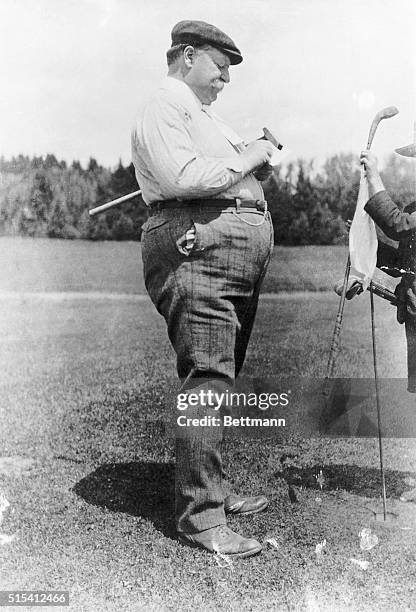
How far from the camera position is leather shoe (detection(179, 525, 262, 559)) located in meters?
2.68

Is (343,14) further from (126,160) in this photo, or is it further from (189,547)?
(189,547)

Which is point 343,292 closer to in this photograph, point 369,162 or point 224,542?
point 369,162

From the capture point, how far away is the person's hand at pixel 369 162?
2.93 m

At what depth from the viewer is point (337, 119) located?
3.17 metres

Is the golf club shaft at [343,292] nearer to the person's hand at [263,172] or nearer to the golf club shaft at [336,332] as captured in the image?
the golf club shaft at [336,332]

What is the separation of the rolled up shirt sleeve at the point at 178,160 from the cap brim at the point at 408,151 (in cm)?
A: 92

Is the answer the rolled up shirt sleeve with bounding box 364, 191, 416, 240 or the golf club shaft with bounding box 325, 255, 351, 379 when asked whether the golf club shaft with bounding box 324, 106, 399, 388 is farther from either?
the rolled up shirt sleeve with bounding box 364, 191, 416, 240

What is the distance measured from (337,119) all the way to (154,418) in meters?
1.79

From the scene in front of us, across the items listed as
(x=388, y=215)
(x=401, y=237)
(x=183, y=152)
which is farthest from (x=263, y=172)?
(x=401, y=237)

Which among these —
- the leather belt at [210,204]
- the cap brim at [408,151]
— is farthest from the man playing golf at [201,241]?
the cap brim at [408,151]

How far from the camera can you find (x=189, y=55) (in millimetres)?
2721

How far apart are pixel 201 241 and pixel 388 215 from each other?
0.82 m

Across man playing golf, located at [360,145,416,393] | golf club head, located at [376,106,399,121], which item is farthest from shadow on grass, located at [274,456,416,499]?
golf club head, located at [376,106,399,121]

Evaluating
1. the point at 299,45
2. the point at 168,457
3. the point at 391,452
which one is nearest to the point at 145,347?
the point at 168,457
